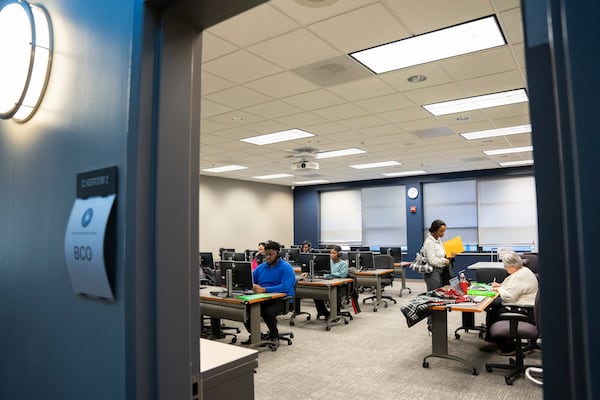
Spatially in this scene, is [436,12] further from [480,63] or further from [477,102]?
[477,102]

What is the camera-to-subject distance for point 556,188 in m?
0.63

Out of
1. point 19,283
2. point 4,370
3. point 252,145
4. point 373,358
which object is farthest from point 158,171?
point 252,145

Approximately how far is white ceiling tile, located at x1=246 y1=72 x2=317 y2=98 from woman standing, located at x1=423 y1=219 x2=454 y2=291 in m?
2.87

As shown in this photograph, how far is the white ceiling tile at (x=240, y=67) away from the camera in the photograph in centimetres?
387

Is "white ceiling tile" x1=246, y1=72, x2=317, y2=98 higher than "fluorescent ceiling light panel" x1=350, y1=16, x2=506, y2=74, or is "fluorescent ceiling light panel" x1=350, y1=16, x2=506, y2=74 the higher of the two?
"fluorescent ceiling light panel" x1=350, y1=16, x2=506, y2=74

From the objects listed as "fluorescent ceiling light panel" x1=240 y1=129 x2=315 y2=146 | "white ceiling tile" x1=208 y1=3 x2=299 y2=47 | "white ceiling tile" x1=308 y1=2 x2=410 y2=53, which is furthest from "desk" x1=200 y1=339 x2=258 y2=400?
"fluorescent ceiling light panel" x1=240 y1=129 x2=315 y2=146

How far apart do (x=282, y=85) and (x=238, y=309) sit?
2.81m

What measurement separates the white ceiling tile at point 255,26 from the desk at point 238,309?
3.10 metres

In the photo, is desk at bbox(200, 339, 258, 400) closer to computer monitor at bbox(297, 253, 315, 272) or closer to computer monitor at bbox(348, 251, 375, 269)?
computer monitor at bbox(297, 253, 315, 272)

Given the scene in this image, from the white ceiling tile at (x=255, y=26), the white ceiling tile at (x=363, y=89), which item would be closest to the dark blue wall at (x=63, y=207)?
the white ceiling tile at (x=255, y=26)

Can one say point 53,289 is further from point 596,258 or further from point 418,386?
point 418,386

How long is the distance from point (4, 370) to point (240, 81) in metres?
3.48

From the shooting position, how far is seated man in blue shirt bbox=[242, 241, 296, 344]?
5.53 meters

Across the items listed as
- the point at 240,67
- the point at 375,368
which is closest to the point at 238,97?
the point at 240,67
